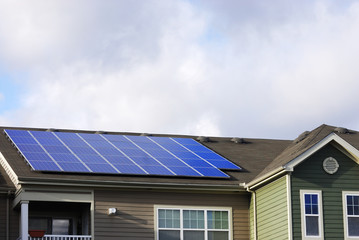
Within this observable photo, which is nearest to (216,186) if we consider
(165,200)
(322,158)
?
(165,200)

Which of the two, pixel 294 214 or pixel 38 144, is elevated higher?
pixel 38 144

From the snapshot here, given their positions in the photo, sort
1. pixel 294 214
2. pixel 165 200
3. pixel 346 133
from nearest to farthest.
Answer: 1. pixel 294 214
2. pixel 165 200
3. pixel 346 133

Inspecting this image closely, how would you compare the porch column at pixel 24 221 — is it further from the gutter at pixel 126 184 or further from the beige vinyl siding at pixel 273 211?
the beige vinyl siding at pixel 273 211

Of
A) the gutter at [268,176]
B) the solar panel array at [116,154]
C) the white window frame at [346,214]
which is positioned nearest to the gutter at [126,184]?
the solar panel array at [116,154]

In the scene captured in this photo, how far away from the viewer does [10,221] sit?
2817 centimetres

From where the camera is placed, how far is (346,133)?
105 feet

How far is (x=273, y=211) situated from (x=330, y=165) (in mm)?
2489

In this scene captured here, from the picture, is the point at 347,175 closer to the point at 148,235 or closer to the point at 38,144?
the point at 148,235

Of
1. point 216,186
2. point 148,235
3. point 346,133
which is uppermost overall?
point 346,133

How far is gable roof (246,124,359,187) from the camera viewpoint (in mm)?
26734

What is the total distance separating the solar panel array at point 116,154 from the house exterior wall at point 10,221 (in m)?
1.73

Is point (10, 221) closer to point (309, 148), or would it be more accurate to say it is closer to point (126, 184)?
point (126, 184)

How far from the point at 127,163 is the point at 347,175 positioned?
7947 mm

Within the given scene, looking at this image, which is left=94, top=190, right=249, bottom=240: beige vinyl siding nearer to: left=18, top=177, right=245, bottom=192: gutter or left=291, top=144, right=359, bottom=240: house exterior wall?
left=18, top=177, right=245, bottom=192: gutter
